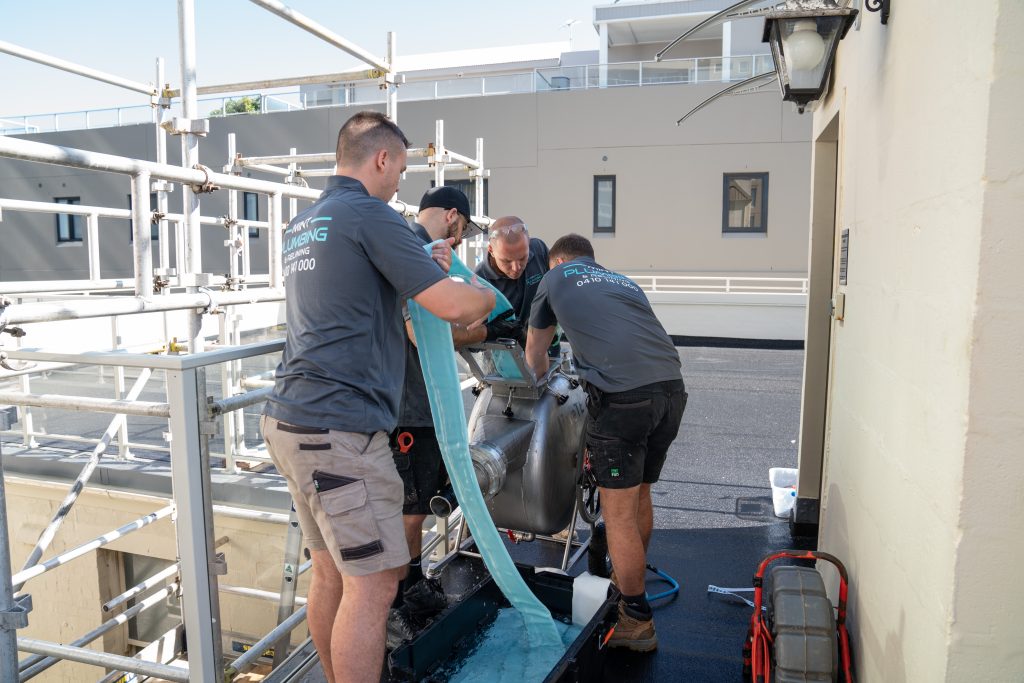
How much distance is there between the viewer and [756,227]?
54.4ft

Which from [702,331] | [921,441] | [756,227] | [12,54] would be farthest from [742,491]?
[756,227]

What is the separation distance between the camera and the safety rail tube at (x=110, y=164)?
2.29 m

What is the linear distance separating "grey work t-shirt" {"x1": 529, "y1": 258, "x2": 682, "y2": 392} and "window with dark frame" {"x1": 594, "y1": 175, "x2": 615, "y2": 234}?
14341 mm

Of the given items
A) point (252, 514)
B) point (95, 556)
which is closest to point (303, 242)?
point (252, 514)

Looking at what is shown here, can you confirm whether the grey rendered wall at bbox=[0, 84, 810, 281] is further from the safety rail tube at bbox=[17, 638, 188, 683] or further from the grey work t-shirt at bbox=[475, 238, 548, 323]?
the safety rail tube at bbox=[17, 638, 188, 683]

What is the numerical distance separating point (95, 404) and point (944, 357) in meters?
2.39

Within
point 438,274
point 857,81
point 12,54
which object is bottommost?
point 438,274

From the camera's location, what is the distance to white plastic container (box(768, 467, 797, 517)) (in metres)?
4.60

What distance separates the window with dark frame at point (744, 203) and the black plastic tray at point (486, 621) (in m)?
14.8


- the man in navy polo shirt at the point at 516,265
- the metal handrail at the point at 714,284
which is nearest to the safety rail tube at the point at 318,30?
the man in navy polo shirt at the point at 516,265

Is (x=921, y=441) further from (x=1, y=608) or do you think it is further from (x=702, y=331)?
(x=702, y=331)

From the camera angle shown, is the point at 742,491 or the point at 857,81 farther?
the point at 742,491

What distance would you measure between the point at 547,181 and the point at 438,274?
15.6m

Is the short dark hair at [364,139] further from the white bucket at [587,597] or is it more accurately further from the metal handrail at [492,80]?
the metal handrail at [492,80]
